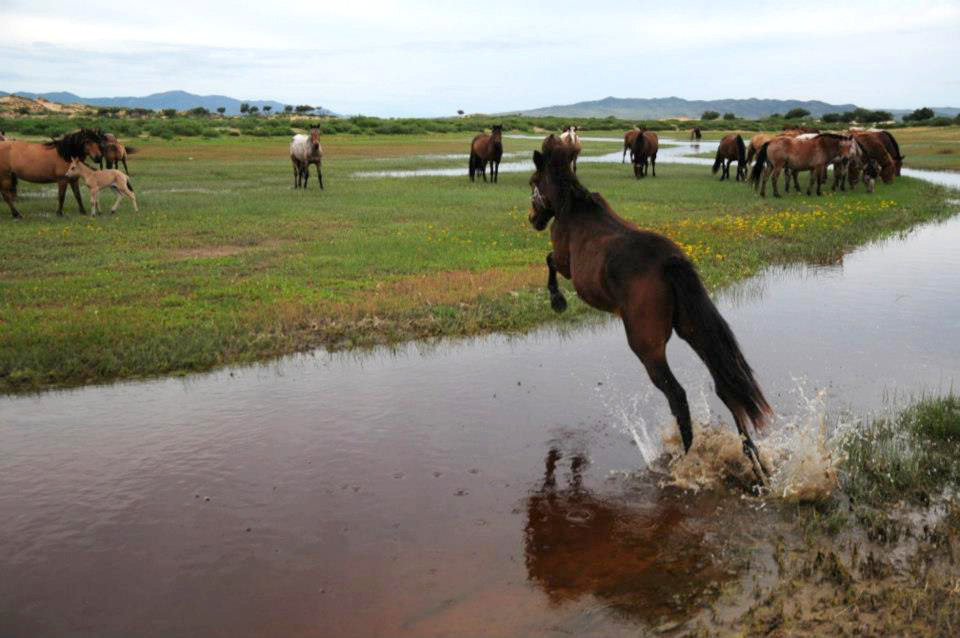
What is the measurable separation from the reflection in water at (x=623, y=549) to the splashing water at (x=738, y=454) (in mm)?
340

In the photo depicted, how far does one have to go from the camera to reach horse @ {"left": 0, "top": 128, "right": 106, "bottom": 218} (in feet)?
59.2

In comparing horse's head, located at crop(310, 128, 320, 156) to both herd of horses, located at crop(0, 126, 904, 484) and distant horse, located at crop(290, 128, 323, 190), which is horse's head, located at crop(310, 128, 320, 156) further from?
herd of horses, located at crop(0, 126, 904, 484)

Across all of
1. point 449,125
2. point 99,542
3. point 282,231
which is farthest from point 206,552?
point 449,125

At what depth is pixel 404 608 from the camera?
13.4 feet

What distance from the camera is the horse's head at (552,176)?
273 inches

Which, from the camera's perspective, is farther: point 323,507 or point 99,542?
point 323,507

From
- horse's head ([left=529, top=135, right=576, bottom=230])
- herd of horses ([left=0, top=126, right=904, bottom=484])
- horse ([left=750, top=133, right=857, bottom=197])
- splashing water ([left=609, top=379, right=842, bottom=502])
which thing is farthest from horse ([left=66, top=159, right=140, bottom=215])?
horse ([left=750, top=133, right=857, bottom=197])

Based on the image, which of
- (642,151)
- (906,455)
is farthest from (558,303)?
(642,151)

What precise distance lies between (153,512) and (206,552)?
73 cm

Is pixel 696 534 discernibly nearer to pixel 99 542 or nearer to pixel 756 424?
pixel 756 424

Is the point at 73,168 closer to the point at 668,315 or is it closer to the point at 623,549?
the point at 668,315

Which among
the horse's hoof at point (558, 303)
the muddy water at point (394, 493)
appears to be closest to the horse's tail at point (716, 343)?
the muddy water at point (394, 493)

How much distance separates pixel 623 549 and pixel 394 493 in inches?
63.7

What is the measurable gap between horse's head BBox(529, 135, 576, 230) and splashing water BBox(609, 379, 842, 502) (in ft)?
6.53
